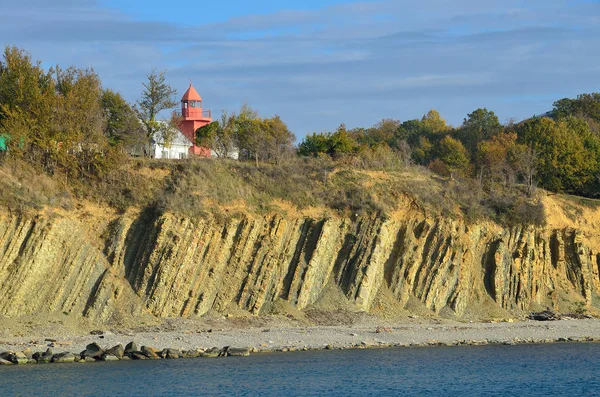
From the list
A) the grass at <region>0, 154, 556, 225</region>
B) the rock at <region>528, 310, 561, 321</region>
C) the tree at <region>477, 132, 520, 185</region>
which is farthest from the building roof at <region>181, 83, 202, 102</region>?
the rock at <region>528, 310, 561, 321</region>

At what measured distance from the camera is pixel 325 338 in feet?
128

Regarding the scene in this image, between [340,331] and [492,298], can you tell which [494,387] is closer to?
[340,331]

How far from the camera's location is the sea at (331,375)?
29797mm

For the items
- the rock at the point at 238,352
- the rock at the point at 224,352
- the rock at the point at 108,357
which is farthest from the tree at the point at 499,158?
the rock at the point at 108,357

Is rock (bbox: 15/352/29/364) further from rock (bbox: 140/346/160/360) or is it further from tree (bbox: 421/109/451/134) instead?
tree (bbox: 421/109/451/134)

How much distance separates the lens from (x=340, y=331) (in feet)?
132

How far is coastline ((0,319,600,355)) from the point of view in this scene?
36.2m

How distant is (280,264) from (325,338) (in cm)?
548

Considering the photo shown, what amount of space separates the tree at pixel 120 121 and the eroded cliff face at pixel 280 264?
8.73 m

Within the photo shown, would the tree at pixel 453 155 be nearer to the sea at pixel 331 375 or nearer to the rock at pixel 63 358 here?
the sea at pixel 331 375

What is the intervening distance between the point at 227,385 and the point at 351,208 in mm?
18105

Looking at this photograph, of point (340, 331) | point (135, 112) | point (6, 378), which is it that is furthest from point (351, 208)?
point (6, 378)

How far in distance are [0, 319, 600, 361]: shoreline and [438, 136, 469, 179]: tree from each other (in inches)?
801

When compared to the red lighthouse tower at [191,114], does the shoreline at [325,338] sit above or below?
below
